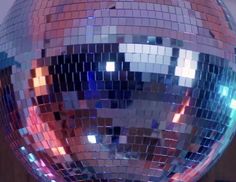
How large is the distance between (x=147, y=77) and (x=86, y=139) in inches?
2.6

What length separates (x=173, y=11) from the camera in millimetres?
471

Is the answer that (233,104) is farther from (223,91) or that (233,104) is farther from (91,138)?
(91,138)

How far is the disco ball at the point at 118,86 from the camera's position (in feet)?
1.49

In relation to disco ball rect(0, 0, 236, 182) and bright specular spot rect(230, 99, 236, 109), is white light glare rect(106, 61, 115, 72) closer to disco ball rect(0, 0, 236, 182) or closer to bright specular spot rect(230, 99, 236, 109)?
disco ball rect(0, 0, 236, 182)

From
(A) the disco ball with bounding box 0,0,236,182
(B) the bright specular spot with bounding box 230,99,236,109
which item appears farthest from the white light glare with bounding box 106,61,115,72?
(B) the bright specular spot with bounding box 230,99,236,109

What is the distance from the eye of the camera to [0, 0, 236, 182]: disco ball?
1.49 feet

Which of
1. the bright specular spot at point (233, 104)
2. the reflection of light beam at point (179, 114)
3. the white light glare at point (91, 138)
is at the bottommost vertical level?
the white light glare at point (91, 138)

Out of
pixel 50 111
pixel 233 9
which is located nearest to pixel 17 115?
pixel 50 111

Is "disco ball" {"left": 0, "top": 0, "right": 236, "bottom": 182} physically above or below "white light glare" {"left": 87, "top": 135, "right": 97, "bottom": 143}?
above

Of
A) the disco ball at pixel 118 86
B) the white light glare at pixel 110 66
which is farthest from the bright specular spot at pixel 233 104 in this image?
the white light glare at pixel 110 66

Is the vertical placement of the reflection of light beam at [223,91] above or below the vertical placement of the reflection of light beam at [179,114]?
above

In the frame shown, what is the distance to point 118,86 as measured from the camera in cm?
45

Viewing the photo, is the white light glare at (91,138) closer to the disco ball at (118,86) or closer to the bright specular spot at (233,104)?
the disco ball at (118,86)

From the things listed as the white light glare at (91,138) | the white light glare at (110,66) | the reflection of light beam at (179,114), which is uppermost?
the white light glare at (110,66)
